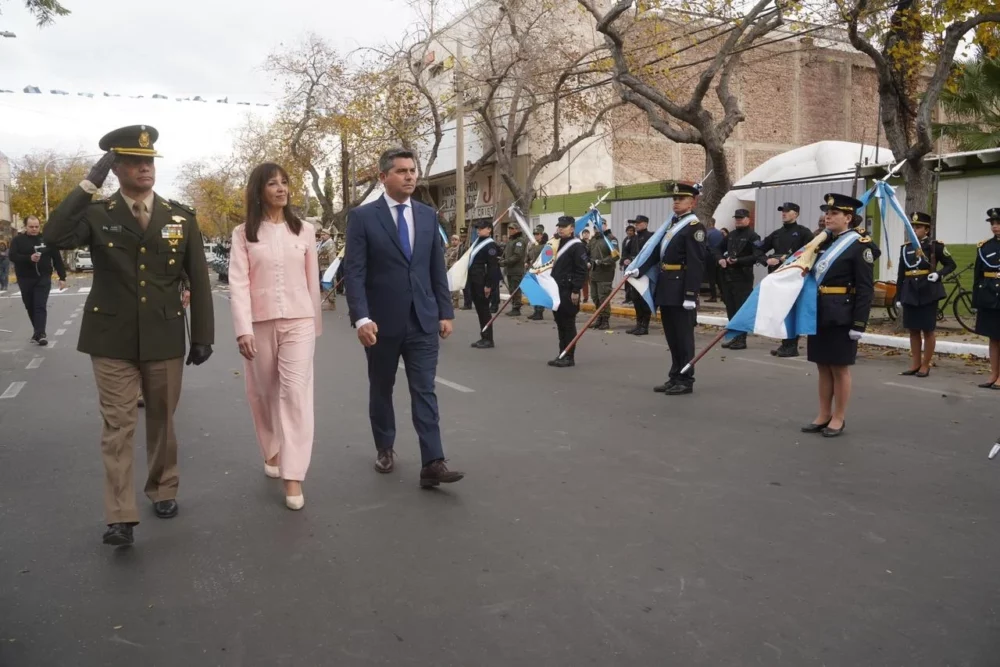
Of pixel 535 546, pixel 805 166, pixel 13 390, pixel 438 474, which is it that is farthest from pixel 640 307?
pixel 535 546

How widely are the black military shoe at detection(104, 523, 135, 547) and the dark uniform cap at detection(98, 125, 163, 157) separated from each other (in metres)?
1.79

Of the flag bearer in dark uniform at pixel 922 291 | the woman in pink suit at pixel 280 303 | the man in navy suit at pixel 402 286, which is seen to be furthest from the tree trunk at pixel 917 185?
the woman in pink suit at pixel 280 303

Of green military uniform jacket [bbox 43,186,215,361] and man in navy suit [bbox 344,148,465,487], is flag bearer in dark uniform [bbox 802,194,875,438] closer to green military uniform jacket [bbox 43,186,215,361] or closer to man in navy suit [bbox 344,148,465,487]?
man in navy suit [bbox 344,148,465,487]

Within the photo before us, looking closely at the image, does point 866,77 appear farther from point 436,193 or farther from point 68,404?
point 68,404

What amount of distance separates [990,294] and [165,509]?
26.5 ft

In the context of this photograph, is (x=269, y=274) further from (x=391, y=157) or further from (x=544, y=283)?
(x=544, y=283)

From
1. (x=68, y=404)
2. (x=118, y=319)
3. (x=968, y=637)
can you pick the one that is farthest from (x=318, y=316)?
(x=68, y=404)

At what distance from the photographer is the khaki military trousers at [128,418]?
449 cm

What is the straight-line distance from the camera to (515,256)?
64.0 ft

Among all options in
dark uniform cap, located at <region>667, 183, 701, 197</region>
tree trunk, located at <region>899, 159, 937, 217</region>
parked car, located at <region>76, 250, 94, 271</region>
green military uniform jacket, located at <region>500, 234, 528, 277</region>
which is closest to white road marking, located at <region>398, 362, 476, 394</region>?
dark uniform cap, located at <region>667, 183, 701, 197</region>

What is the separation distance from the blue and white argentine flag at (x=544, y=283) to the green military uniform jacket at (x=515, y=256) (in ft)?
23.9

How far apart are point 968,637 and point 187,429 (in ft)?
18.8

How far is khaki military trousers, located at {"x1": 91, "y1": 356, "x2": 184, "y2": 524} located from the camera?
4.49m

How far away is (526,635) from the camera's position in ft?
11.6
